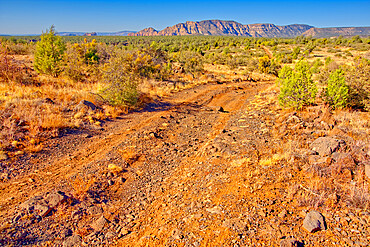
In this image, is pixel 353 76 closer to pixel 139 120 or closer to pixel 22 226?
pixel 139 120

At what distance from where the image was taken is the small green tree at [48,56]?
12.3 m

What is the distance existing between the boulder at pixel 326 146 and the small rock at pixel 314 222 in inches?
79.3

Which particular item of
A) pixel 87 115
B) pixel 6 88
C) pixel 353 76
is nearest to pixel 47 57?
pixel 6 88

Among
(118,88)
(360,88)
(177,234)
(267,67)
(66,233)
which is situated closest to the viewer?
(177,234)

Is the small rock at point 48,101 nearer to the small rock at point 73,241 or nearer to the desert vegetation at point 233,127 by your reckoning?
the desert vegetation at point 233,127

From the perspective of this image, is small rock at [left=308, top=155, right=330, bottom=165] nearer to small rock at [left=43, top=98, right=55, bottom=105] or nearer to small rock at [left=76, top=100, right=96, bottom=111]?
small rock at [left=76, top=100, right=96, bottom=111]

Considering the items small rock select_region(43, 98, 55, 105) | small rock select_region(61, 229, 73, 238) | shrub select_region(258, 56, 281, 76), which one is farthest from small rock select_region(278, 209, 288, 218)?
shrub select_region(258, 56, 281, 76)

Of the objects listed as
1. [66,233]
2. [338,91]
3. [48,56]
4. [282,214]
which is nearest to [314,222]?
[282,214]

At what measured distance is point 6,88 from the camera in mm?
8781

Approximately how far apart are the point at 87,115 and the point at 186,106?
15.7 ft

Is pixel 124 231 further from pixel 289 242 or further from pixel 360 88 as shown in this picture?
pixel 360 88

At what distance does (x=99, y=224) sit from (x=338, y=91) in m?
8.56

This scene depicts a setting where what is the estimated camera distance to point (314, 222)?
2.79 meters

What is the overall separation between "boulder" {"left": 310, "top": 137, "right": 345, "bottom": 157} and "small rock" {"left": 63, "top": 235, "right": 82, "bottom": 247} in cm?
480
